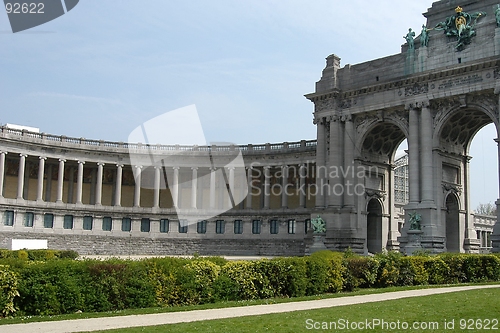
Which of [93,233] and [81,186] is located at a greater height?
[81,186]

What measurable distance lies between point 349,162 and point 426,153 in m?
8.75

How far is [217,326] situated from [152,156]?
2492 inches

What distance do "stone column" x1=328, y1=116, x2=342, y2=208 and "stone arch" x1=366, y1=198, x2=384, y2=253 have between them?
5208 mm

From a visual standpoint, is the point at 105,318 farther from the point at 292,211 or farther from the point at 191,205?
the point at 191,205

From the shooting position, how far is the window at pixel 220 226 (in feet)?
253

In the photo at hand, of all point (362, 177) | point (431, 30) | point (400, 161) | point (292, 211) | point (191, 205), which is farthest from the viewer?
point (400, 161)

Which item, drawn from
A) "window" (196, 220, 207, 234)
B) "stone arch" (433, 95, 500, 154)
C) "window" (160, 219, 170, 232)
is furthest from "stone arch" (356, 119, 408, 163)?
"window" (160, 219, 170, 232)

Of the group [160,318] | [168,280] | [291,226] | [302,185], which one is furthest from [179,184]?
[160,318]

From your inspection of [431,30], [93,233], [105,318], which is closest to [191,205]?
[93,233]

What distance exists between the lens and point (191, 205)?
260ft

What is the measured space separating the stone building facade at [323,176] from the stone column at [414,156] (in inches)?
4.0

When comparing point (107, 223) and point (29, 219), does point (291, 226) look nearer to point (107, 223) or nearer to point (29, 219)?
point (107, 223)

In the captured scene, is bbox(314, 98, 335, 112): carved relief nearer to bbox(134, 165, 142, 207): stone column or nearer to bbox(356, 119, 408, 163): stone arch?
bbox(356, 119, 408, 163): stone arch

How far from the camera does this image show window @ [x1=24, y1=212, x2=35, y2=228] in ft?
227
